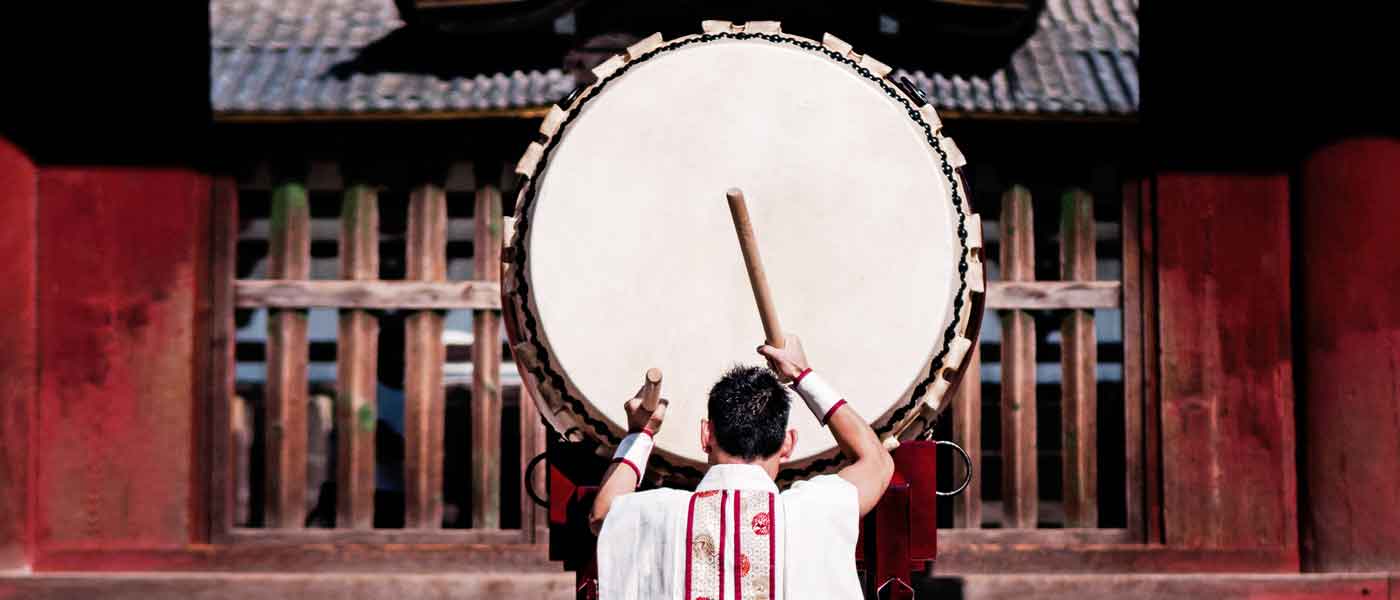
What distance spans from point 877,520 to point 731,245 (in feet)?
1.94

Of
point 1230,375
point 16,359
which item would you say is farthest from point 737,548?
point 16,359

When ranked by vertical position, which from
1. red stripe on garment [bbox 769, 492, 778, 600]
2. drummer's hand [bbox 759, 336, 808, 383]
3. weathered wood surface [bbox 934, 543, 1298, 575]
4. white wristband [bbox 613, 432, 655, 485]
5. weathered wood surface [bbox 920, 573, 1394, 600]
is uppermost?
drummer's hand [bbox 759, 336, 808, 383]

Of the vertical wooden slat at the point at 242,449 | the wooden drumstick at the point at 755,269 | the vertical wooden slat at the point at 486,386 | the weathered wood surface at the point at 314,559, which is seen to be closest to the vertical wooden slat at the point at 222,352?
the weathered wood surface at the point at 314,559

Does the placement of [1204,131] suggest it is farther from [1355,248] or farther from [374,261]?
[374,261]

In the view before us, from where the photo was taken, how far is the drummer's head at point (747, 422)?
122 inches

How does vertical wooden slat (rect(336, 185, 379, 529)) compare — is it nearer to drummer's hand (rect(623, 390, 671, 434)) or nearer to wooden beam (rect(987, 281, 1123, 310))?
wooden beam (rect(987, 281, 1123, 310))

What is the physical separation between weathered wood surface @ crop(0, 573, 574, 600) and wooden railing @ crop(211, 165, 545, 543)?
0.92 feet

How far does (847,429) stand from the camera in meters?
3.20

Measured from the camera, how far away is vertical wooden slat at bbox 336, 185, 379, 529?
19.8ft

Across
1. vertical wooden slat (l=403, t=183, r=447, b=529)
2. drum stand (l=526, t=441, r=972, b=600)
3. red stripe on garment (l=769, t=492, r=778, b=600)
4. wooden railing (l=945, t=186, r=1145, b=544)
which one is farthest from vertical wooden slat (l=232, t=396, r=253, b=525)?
red stripe on garment (l=769, t=492, r=778, b=600)

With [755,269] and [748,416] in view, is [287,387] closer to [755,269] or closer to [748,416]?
[755,269]

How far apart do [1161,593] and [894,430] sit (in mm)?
2462

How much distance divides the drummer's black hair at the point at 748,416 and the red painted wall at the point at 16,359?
3.49 meters

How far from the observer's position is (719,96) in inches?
144
